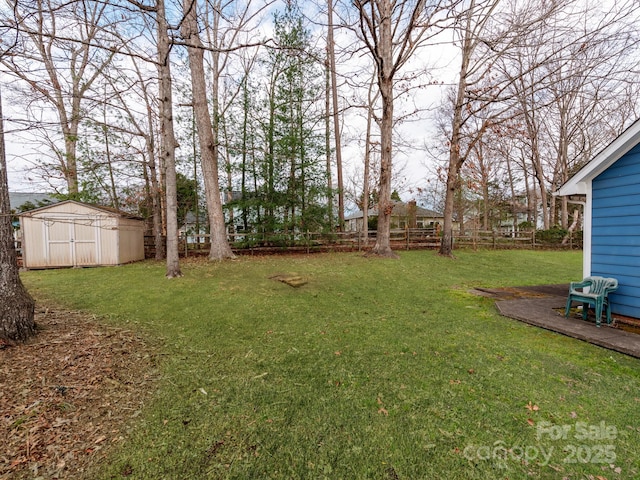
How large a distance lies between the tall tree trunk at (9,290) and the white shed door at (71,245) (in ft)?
24.5

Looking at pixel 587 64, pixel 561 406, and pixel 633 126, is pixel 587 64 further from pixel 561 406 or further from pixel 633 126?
pixel 561 406

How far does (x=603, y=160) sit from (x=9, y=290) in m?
7.79

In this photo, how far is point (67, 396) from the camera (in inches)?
86.6

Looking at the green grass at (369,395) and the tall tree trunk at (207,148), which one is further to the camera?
the tall tree trunk at (207,148)

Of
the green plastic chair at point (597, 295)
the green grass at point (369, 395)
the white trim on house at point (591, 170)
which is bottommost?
the green grass at point (369, 395)

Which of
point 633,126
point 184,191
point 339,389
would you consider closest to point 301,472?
point 339,389

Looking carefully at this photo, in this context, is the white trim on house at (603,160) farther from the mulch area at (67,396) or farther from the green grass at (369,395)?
the mulch area at (67,396)

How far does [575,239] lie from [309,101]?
1798 centimetres

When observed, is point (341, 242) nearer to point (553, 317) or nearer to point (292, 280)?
point (292, 280)

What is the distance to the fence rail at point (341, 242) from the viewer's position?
12.2 metres

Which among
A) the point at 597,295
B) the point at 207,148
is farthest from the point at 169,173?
the point at 597,295

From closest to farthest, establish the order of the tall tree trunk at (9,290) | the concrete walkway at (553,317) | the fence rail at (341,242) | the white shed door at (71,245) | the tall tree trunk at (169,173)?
1. the tall tree trunk at (9,290)
2. the concrete walkway at (553,317)
3. the tall tree trunk at (169,173)
4. the white shed door at (71,245)
5. the fence rail at (341,242)

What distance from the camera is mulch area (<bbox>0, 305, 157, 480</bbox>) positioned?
1646mm

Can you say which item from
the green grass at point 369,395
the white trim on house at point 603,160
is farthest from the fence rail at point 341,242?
the white trim on house at point 603,160
